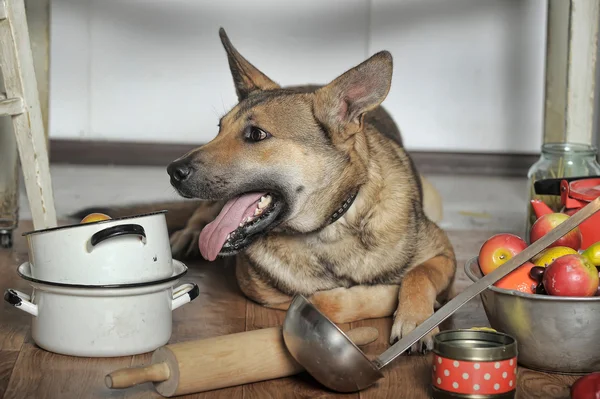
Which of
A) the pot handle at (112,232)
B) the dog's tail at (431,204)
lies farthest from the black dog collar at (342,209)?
the dog's tail at (431,204)

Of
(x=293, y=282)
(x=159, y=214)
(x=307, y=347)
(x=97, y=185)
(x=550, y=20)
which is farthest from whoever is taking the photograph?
(x=97, y=185)

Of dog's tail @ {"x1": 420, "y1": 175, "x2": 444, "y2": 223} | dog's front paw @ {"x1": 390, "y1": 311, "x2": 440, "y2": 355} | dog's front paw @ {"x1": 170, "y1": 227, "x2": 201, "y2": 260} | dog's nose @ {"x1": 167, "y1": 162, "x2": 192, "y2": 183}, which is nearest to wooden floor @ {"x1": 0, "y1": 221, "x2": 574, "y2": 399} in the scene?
dog's front paw @ {"x1": 390, "y1": 311, "x2": 440, "y2": 355}

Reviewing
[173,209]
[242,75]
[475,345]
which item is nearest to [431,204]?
[173,209]

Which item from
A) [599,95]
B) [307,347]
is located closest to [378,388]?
[307,347]

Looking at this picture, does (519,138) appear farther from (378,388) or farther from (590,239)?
(378,388)

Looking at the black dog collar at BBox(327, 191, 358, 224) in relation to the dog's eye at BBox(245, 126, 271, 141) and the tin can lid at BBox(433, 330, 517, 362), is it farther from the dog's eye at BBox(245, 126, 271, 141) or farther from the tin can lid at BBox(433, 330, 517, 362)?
the tin can lid at BBox(433, 330, 517, 362)

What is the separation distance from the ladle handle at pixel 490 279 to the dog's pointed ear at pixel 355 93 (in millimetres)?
507

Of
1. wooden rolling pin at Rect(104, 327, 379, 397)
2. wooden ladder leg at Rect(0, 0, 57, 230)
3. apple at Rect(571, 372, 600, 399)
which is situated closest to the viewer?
apple at Rect(571, 372, 600, 399)

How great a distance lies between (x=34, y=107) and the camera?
8.05ft

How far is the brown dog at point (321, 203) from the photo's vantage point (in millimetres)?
1972

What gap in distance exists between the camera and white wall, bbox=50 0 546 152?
475cm

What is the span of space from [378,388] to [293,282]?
0.57 m

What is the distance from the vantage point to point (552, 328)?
169 centimetres

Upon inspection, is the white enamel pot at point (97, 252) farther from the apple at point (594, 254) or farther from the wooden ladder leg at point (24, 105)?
the apple at point (594, 254)
